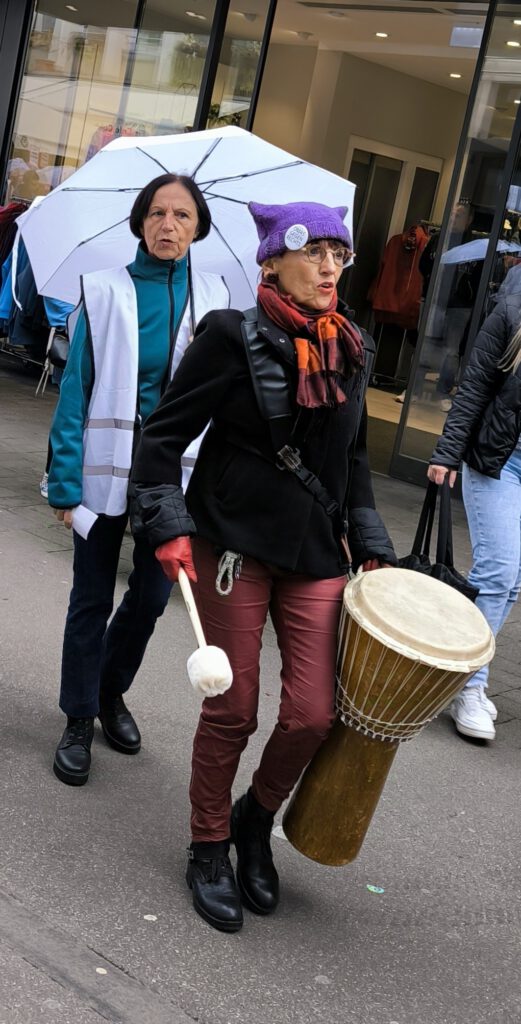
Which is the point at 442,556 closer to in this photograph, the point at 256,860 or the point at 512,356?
the point at 512,356

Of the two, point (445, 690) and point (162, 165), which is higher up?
point (162, 165)

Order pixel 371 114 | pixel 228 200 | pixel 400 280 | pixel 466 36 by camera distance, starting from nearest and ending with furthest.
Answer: pixel 228 200 < pixel 466 36 < pixel 400 280 < pixel 371 114

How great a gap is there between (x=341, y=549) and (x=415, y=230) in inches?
535

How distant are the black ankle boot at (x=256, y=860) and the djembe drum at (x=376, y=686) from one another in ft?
0.32

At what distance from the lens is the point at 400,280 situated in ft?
55.2

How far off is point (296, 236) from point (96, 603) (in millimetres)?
1411

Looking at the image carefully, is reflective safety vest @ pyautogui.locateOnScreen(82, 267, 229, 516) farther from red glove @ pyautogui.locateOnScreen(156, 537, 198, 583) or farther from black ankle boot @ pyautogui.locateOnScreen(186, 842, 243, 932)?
black ankle boot @ pyautogui.locateOnScreen(186, 842, 243, 932)

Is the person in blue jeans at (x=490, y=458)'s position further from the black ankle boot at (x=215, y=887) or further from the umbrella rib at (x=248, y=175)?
the black ankle boot at (x=215, y=887)

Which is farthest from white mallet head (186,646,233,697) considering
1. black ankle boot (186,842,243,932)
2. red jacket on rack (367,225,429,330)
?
red jacket on rack (367,225,429,330)

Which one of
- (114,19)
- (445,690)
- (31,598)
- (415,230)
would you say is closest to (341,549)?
(445,690)

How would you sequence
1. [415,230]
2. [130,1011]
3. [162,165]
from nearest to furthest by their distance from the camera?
[130,1011], [162,165], [415,230]

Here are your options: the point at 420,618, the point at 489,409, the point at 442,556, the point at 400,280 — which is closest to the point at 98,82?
the point at 400,280

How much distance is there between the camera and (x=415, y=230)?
16.4m

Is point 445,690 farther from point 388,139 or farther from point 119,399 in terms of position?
point 388,139
